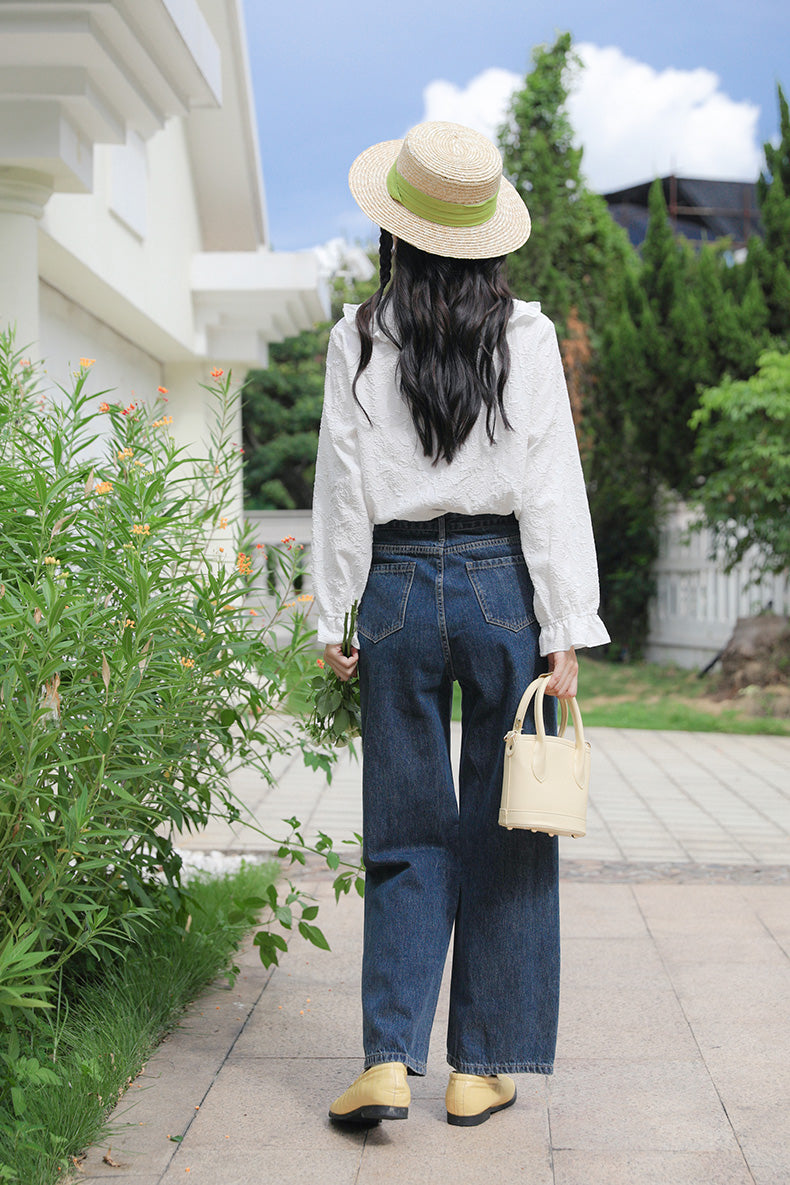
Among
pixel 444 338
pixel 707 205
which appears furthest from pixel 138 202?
pixel 707 205

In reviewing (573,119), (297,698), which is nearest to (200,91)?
(297,698)

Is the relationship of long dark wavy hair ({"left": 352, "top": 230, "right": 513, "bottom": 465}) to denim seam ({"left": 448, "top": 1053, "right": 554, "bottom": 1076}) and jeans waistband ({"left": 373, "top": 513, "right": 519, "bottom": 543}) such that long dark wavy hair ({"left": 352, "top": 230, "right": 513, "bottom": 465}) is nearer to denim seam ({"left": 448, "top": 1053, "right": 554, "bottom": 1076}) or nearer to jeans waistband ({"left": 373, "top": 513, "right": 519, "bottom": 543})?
jeans waistband ({"left": 373, "top": 513, "right": 519, "bottom": 543})

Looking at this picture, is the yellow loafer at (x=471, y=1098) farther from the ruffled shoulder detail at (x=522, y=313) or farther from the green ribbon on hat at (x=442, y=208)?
the green ribbon on hat at (x=442, y=208)

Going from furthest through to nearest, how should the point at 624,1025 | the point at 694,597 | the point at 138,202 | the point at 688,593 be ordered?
the point at 688,593 → the point at 694,597 → the point at 138,202 → the point at 624,1025

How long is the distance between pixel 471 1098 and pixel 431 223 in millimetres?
1677

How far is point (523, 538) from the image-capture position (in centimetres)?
223

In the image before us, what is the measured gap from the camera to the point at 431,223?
225 cm

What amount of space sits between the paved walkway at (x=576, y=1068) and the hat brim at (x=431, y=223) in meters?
1.67

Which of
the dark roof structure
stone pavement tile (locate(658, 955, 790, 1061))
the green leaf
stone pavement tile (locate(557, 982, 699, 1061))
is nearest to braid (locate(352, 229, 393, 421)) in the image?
the green leaf

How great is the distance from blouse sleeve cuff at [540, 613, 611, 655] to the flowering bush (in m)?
0.70

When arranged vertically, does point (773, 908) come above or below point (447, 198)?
below

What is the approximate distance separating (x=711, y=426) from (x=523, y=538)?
909cm

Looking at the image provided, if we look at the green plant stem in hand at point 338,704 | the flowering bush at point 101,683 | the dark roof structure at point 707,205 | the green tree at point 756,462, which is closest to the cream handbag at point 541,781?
the green plant stem in hand at point 338,704

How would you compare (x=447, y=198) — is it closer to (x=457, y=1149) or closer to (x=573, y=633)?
(x=573, y=633)
